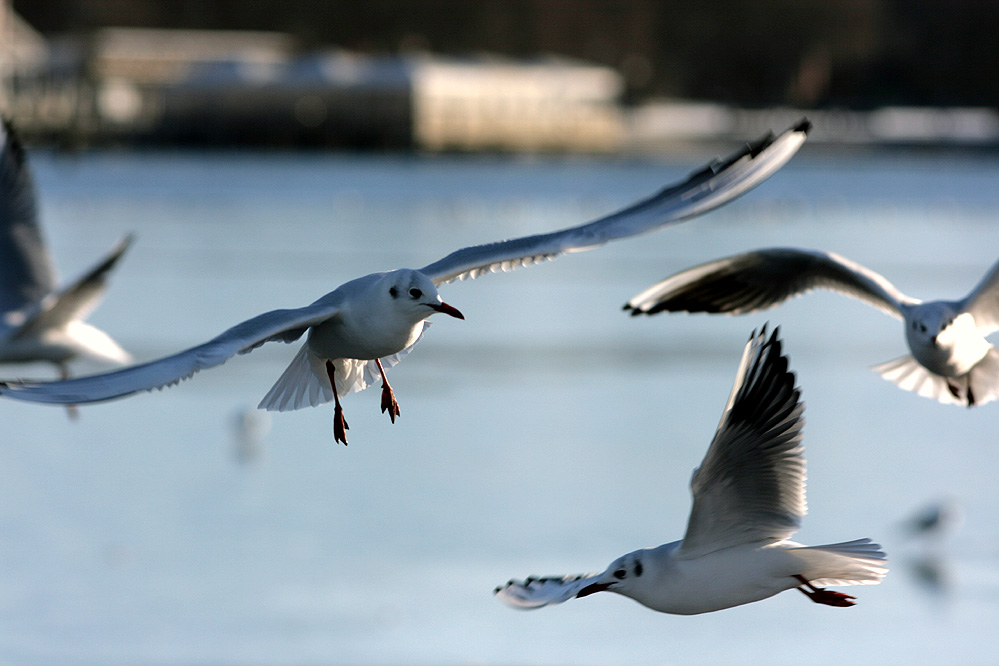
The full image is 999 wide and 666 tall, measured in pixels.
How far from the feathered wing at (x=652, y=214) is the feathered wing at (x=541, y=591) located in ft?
4.09

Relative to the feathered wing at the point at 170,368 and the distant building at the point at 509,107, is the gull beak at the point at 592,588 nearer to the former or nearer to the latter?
the feathered wing at the point at 170,368

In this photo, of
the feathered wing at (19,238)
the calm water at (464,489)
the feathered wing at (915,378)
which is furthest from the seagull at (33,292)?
the feathered wing at (915,378)

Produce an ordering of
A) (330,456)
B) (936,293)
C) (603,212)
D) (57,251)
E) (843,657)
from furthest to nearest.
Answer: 1. (603,212)
2. (57,251)
3. (936,293)
4. (330,456)
5. (843,657)

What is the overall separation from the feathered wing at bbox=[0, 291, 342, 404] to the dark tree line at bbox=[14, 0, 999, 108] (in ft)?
229

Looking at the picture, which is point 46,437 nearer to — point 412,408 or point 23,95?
point 412,408

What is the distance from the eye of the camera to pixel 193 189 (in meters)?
31.4

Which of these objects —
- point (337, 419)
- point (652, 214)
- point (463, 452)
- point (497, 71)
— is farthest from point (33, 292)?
point (497, 71)

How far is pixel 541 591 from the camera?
4.66 meters

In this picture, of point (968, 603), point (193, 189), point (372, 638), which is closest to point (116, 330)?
point (372, 638)

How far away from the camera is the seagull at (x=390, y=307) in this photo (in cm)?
518

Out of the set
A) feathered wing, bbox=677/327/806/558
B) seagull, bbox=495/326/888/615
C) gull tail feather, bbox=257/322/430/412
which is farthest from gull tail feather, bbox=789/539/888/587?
gull tail feather, bbox=257/322/430/412

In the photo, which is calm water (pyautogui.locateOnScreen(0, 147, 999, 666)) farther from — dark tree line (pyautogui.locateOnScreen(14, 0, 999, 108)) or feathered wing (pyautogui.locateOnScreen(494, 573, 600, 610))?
dark tree line (pyautogui.locateOnScreen(14, 0, 999, 108))

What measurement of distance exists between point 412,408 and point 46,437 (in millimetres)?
2351

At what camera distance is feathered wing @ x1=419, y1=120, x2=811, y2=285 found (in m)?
5.62
